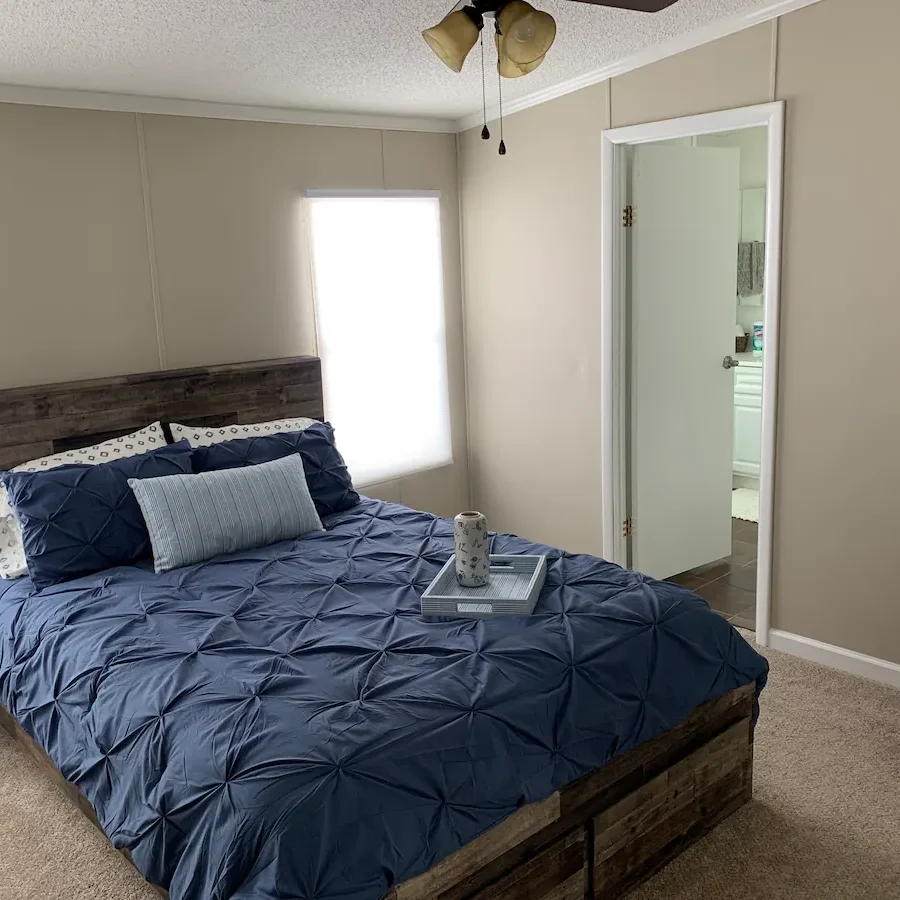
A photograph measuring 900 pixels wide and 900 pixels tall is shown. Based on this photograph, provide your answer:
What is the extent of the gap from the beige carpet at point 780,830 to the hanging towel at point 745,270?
344 cm

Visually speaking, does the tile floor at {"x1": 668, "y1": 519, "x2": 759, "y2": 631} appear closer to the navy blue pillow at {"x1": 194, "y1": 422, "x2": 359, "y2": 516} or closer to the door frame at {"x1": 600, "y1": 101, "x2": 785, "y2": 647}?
the door frame at {"x1": 600, "y1": 101, "x2": 785, "y2": 647}

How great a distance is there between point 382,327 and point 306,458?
1.08 metres

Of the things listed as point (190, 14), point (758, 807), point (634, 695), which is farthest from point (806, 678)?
point (190, 14)

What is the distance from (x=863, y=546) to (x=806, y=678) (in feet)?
1.74

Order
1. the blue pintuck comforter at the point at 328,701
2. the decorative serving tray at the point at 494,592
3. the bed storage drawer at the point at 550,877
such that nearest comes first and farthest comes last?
the blue pintuck comforter at the point at 328,701, the bed storage drawer at the point at 550,877, the decorative serving tray at the point at 494,592

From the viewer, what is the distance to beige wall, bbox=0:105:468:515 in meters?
3.41

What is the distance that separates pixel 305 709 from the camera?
2018 millimetres

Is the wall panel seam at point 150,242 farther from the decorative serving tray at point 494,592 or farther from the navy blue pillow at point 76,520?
the decorative serving tray at point 494,592

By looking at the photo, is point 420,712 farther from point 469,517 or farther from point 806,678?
point 806,678

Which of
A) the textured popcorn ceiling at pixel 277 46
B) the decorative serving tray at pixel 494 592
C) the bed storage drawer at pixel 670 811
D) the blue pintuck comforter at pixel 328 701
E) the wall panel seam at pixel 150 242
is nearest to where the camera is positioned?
the blue pintuck comforter at pixel 328 701

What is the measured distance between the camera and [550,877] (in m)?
2.05

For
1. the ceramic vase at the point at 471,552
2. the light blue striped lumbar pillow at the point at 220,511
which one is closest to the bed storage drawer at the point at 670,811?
the ceramic vase at the point at 471,552

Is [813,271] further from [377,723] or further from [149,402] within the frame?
[149,402]

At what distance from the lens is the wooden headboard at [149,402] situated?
11.1ft
